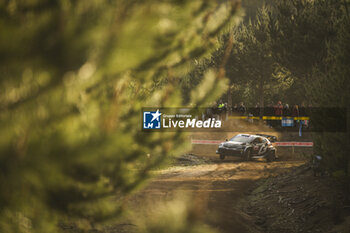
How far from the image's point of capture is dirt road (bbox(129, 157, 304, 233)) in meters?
10.7

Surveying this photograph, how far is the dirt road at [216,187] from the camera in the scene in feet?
35.0

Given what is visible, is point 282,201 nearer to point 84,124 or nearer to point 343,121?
point 343,121

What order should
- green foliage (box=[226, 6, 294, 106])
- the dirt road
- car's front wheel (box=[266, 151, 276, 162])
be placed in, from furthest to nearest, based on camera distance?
green foliage (box=[226, 6, 294, 106]) < car's front wheel (box=[266, 151, 276, 162]) < the dirt road

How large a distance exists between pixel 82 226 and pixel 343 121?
25.8ft

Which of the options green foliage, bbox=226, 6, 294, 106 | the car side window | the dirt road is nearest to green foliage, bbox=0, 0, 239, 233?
the dirt road

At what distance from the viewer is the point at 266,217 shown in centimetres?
1120

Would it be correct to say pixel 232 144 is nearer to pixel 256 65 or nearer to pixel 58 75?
pixel 58 75

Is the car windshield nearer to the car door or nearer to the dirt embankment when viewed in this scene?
the car door

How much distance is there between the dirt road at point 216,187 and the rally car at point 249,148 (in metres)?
0.47

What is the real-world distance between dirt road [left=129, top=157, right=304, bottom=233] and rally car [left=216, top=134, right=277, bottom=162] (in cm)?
Result: 47

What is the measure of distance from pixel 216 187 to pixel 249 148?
479cm

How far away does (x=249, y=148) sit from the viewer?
1834 cm

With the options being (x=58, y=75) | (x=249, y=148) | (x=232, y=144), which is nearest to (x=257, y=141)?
(x=249, y=148)

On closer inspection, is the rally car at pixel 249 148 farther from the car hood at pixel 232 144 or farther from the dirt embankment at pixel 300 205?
the dirt embankment at pixel 300 205
